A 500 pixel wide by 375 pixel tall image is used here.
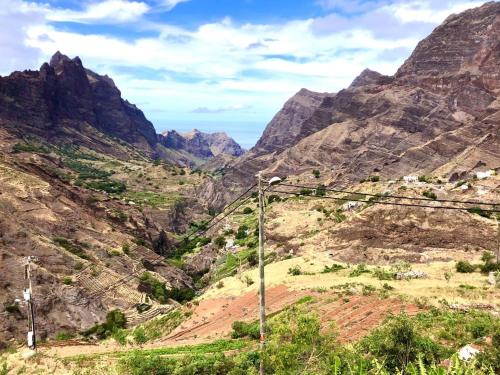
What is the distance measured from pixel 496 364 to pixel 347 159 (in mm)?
132591

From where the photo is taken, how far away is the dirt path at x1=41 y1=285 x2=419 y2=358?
32.7m

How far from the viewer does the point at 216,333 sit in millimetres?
39406

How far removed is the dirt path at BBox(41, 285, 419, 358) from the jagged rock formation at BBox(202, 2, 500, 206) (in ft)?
284

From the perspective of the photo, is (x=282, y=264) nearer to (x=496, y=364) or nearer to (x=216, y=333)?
Result: (x=216, y=333)

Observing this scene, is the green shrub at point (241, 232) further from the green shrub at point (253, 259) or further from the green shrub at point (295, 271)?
the green shrub at point (295, 271)

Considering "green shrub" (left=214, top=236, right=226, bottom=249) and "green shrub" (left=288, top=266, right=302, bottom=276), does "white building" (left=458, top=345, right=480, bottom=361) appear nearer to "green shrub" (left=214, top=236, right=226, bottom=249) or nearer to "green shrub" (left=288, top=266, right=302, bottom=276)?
"green shrub" (left=288, top=266, right=302, bottom=276)

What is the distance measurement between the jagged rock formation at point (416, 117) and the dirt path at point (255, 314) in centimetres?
8662

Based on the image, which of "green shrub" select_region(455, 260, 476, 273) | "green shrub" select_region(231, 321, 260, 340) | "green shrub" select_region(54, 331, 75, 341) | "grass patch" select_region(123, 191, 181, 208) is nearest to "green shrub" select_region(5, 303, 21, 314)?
"green shrub" select_region(54, 331, 75, 341)

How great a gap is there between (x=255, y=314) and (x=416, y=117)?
12979 centimetres

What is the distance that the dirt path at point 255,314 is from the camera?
32.7 meters

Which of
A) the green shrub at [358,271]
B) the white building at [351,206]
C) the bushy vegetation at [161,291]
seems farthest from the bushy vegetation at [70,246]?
the white building at [351,206]

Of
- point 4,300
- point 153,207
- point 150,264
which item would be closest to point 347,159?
point 153,207

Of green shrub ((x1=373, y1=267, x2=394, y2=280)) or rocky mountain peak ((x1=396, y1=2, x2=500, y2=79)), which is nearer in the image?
green shrub ((x1=373, y1=267, x2=394, y2=280))

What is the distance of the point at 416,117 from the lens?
155 m
